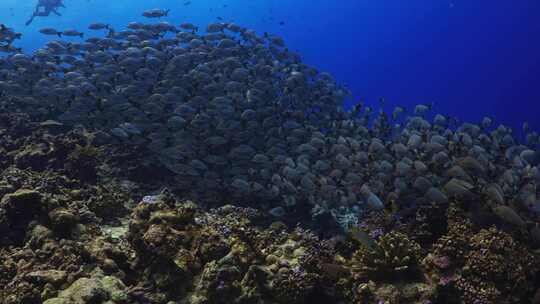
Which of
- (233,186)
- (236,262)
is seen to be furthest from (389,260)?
(233,186)

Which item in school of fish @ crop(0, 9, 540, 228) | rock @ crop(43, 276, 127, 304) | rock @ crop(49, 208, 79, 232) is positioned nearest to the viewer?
rock @ crop(43, 276, 127, 304)

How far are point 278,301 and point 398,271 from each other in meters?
1.50

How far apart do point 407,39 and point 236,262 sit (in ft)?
427

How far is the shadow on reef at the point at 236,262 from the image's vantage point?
510 centimetres

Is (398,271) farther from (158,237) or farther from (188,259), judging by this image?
(158,237)

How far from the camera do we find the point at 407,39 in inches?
4931

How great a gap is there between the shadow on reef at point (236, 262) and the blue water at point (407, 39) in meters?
91.5

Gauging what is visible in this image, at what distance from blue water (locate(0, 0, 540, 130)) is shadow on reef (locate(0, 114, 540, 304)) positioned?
91.5 meters

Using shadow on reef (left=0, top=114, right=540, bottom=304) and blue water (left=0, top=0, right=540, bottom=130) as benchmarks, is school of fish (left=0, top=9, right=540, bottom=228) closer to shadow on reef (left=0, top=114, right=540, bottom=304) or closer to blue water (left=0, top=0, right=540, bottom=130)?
shadow on reef (left=0, top=114, right=540, bottom=304)

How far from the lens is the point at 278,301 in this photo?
17.0ft

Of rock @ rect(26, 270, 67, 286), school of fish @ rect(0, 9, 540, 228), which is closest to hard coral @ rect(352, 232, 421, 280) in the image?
school of fish @ rect(0, 9, 540, 228)

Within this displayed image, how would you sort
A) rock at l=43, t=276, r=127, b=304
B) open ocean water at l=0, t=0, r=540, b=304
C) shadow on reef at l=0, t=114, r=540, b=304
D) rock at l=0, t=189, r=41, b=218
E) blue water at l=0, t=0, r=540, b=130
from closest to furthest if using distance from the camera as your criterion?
rock at l=43, t=276, r=127, b=304
shadow on reef at l=0, t=114, r=540, b=304
open ocean water at l=0, t=0, r=540, b=304
rock at l=0, t=189, r=41, b=218
blue water at l=0, t=0, r=540, b=130

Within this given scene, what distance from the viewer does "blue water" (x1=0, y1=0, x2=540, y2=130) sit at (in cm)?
10069

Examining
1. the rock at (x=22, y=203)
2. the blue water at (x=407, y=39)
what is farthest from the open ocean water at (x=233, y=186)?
the blue water at (x=407, y=39)
